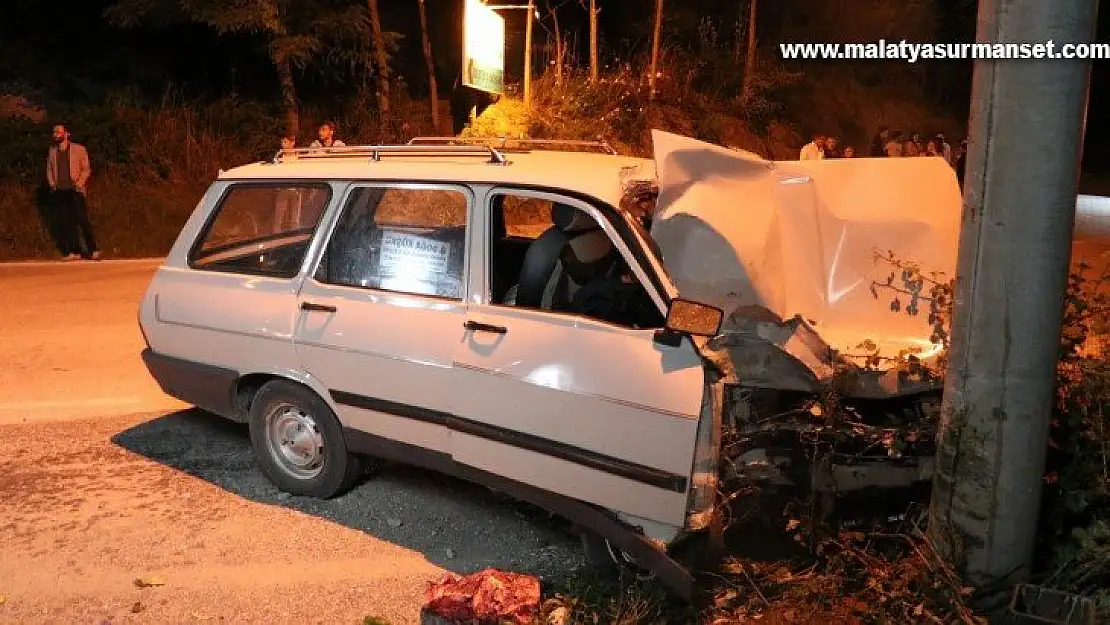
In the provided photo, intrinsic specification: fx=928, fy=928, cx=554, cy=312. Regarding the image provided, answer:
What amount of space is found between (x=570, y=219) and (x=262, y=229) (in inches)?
84.1

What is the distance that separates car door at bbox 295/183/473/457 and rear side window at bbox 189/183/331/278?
0.23 metres

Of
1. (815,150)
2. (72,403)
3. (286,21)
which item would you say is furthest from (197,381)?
(286,21)

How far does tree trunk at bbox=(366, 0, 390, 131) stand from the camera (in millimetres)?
18438

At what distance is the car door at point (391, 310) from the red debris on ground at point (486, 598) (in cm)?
72

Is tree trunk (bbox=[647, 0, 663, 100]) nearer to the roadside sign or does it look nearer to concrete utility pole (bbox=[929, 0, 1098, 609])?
the roadside sign

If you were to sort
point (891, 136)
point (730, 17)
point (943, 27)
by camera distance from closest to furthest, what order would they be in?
point (891, 136) < point (730, 17) < point (943, 27)

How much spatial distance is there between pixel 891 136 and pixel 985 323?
12676 millimetres

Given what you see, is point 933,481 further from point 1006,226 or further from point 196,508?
point 196,508

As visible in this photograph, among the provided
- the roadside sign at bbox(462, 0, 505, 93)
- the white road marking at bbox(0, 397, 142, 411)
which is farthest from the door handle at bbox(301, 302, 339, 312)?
the roadside sign at bbox(462, 0, 505, 93)

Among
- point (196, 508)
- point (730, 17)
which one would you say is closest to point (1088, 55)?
point (196, 508)

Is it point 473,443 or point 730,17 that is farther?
point 730,17

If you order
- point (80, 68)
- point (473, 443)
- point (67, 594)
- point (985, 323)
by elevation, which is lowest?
point (67, 594)

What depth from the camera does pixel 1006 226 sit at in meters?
3.07

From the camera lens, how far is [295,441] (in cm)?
482
